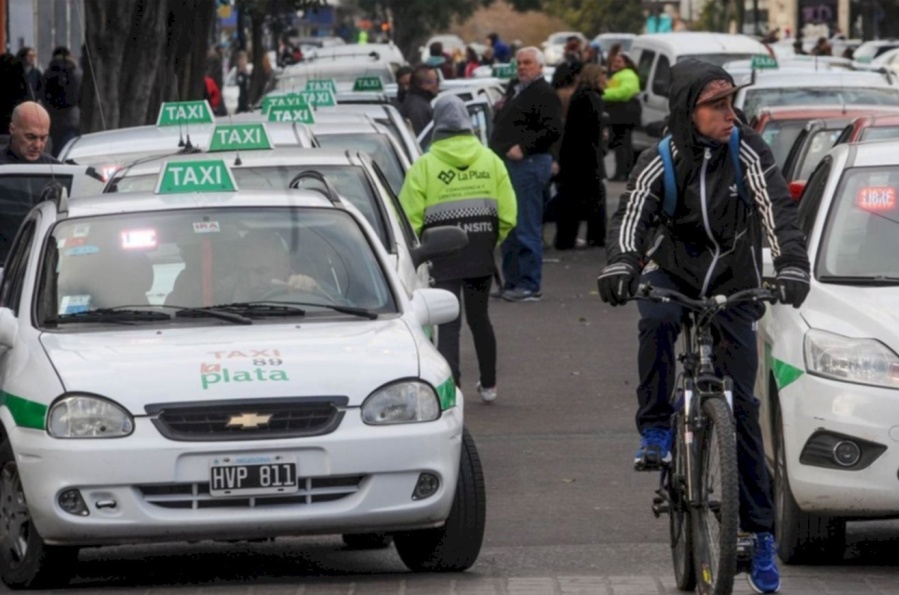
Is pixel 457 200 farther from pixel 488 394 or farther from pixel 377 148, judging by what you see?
pixel 377 148

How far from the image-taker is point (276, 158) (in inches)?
449

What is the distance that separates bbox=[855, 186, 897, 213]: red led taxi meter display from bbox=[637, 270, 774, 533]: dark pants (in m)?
1.81

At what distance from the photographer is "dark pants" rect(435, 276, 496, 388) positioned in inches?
498

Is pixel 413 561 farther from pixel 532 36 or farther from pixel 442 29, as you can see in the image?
pixel 532 36

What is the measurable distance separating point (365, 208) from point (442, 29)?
74.5m

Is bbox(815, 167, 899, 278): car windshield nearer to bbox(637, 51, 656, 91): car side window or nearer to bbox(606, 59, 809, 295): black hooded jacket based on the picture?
bbox(606, 59, 809, 295): black hooded jacket

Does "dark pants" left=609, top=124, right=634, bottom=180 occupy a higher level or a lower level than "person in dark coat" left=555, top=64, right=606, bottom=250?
lower

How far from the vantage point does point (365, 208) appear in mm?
11617

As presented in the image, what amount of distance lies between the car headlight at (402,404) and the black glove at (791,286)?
4.50 ft

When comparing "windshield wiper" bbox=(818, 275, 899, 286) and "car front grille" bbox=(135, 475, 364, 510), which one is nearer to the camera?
"car front grille" bbox=(135, 475, 364, 510)

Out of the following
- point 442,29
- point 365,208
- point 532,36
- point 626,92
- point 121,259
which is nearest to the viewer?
point 121,259

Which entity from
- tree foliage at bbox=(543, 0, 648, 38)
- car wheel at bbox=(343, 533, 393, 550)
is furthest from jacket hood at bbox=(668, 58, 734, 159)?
tree foliage at bbox=(543, 0, 648, 38)

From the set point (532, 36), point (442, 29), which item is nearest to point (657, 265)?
point (442, 29)

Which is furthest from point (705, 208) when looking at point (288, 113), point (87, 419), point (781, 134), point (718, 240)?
point (781, 134)
